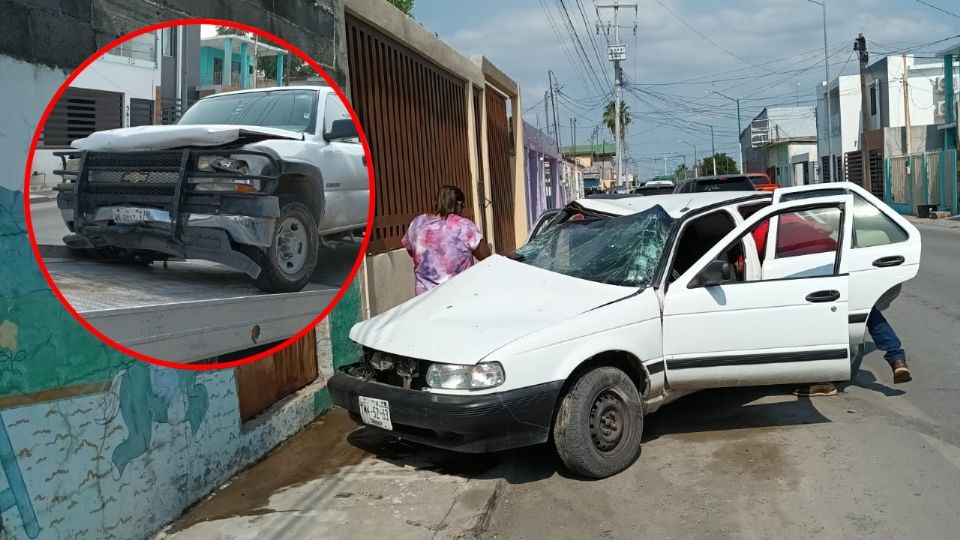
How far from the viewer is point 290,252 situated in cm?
201

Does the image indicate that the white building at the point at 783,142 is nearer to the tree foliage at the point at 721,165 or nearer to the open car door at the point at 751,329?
the tree foliage at the point at 721,165

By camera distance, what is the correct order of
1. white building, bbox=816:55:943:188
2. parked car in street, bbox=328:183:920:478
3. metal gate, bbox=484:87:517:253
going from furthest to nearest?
white building, bbox=816:55:943:188 < metal gate, bbox=484:87:517:253 < parked car in street, bbox=328:183:920:478

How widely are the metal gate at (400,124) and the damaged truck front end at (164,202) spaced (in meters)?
5.52

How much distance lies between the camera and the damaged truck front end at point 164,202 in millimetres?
1702

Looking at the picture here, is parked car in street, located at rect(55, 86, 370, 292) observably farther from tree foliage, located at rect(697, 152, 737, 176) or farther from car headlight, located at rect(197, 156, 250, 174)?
tree foliage, located at rect(697, 152, 737, 176)

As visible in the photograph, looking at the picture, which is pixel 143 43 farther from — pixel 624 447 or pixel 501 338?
pixel 624 447

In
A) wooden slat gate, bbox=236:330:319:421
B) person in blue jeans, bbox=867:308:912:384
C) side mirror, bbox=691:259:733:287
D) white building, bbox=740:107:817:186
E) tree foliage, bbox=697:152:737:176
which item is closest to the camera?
wooden slat gate, bbox=236:330:319:421

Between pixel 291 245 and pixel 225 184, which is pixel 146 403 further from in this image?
pixel 225 184

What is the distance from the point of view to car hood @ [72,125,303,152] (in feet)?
5.67

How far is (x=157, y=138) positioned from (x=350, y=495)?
355cm

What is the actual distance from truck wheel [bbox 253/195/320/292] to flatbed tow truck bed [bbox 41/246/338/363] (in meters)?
0.04

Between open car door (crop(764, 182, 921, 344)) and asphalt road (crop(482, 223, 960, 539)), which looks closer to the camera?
asphalt road (crop(482, 223, 960, 539))

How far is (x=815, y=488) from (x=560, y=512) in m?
1.48

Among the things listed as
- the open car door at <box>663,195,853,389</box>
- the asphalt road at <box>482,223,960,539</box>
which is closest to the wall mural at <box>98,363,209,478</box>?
the asphalt road at <box>482,223,960,539</box>
